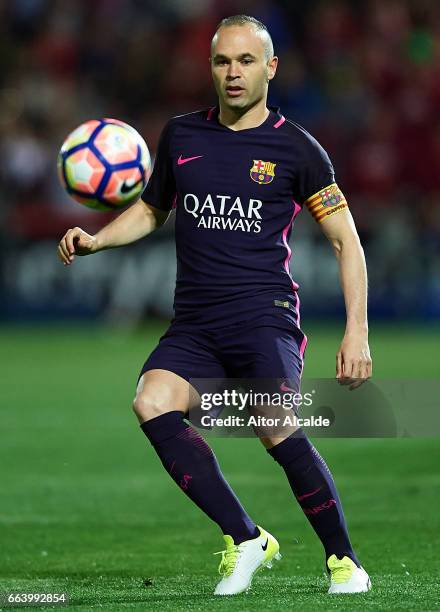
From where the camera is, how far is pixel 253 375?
5148 mm

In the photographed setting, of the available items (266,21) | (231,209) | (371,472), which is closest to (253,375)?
(231,209)

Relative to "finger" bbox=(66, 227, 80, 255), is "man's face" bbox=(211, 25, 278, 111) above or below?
above

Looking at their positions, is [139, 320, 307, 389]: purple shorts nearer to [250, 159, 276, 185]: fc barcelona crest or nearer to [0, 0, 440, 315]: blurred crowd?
[250, 159, 276, 185]: fc barcelona crest

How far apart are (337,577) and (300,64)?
16164 millimetres

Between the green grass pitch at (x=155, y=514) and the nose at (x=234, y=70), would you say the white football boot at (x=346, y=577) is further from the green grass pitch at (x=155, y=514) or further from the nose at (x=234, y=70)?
the nose at (x=234, y=70)

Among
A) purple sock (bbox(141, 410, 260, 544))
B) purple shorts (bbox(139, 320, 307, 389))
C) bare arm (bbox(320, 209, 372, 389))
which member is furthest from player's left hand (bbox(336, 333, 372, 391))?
purple sock (bbox(141, 410, 260, 544))

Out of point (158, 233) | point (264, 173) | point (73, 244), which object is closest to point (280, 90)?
point (158, 233)

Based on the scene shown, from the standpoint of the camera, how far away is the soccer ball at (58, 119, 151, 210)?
6230 mm

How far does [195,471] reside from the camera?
5125 mm

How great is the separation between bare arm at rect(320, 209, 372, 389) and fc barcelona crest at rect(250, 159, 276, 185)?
0.28 m

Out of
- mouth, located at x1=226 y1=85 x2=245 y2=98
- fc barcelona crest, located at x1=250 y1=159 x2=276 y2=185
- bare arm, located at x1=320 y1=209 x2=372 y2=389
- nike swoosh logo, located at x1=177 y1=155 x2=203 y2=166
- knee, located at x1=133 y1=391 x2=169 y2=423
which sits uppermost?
mouth, located at x1=226 y1=85 x2=245 y2=98

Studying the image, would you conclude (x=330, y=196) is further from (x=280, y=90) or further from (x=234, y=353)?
(x=280, y=90)

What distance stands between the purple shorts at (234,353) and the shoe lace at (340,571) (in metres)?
0.68

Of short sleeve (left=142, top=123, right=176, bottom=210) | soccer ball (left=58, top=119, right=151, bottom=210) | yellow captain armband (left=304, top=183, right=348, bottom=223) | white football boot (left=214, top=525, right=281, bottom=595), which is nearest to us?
white football boot (left=214, top=525, right=281, bottom=595)
